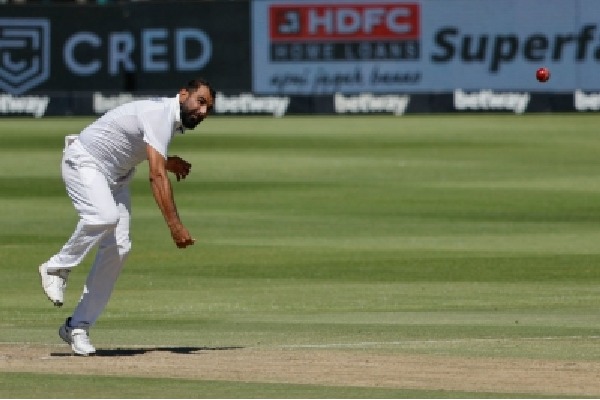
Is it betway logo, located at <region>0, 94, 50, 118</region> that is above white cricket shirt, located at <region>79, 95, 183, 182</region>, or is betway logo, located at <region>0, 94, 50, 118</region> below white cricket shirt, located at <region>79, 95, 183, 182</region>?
below

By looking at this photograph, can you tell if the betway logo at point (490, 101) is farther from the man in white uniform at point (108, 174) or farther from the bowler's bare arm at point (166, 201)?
the bowler's bare arm at point (166, 201)

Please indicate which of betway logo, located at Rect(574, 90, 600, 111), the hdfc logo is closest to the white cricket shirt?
betway logo, located at Rect(574, 90, 600, 111)

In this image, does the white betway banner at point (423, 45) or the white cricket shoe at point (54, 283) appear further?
the white betway banner at point (423, 45)

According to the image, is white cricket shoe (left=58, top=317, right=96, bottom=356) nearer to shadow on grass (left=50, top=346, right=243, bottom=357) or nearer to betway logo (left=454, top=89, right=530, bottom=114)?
shadow on grass (left=50, top=346, right=243, bottom=357)

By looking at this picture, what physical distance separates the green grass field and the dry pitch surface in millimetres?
259

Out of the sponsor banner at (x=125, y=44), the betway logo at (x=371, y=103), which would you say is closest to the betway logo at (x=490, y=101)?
the betway logo at (x=371, y=103)

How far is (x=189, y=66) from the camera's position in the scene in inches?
1598

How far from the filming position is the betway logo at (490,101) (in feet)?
130

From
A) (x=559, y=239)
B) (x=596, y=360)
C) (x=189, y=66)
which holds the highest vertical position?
(x=596, y=360)

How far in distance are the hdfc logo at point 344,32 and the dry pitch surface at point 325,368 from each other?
2885 cm

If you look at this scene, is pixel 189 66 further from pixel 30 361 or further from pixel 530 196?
pixel 30 361

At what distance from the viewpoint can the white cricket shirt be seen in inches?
424

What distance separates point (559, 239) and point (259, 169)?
1021 centimetres

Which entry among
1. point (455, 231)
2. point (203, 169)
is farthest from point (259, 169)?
point (455, 231)
